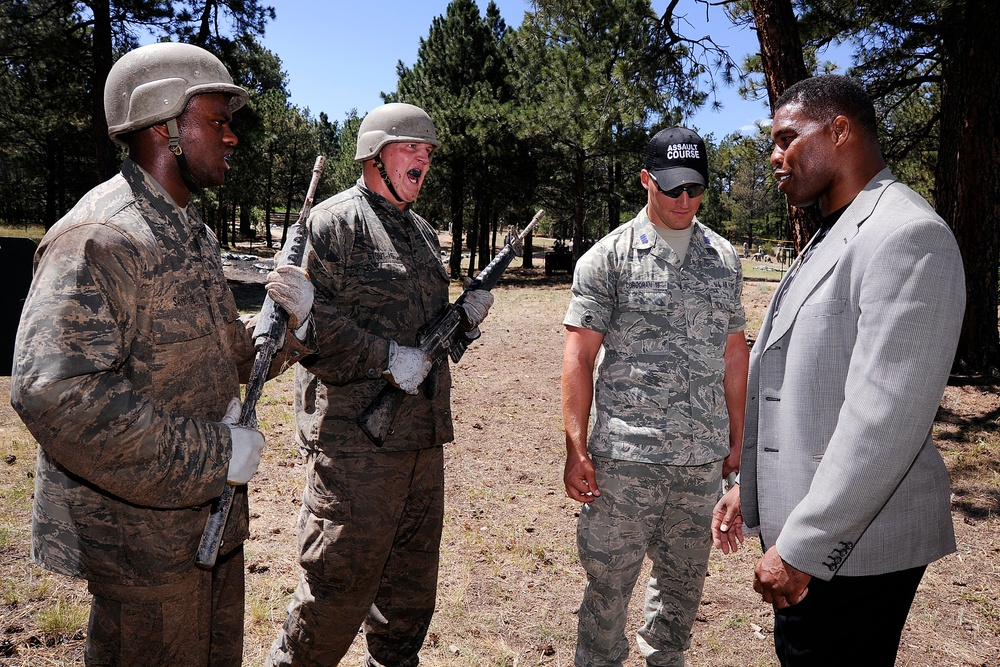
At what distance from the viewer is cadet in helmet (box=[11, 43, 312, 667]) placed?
66.2 inches

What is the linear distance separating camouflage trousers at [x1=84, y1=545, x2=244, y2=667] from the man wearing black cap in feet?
5.07

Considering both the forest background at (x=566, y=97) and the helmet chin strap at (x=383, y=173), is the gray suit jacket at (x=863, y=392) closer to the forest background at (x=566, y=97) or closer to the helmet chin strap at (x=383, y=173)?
the helmet chin strap at (x=383, y=173)

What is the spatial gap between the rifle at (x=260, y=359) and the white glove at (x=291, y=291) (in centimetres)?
4

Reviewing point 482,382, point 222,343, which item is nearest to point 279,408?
point 482,382

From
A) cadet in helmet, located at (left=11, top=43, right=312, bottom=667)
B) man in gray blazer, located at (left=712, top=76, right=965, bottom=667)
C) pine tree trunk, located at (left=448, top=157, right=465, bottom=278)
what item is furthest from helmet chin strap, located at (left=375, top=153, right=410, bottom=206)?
pine tree trunk, located at (left=448, top=157, right=465, bottom=278)

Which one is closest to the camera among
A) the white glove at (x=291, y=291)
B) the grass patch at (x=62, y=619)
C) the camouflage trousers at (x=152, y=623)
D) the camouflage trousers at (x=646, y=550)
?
the camouflage trousers at (x=152, y=623)

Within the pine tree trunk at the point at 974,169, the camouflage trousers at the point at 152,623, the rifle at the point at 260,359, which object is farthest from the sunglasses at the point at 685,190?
the pine tree trunk at the point at 974,169

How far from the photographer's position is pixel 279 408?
7.72m

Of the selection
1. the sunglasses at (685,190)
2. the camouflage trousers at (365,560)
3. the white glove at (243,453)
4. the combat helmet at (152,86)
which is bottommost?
the camouflage trousers at (365,560)

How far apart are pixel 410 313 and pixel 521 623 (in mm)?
1970

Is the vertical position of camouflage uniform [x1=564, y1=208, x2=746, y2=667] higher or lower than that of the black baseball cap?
lower

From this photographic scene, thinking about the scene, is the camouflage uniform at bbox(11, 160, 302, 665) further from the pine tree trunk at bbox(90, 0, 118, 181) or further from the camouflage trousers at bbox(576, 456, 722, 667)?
the pine tree trunk at bbox(90, 0, 118, 181)

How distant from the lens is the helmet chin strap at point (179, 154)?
2.09 m

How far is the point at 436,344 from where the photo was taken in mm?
3014
